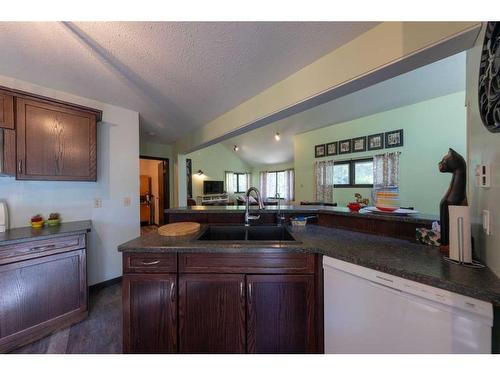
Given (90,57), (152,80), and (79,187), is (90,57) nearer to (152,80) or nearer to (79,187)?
(152,80)

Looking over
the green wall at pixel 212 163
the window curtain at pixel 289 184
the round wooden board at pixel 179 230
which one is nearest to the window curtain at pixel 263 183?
the green wall at pixel 212 163

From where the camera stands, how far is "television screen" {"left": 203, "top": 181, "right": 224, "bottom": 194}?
8.01m

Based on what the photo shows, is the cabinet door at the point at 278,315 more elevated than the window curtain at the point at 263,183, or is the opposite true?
the window curtain at the point at 263,183

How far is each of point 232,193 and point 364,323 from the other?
8.28 metres

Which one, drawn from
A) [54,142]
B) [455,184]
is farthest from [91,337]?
[455,184]

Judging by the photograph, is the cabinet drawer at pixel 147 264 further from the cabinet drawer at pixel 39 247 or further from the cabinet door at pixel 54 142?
the cabinet door at pixel 54 142

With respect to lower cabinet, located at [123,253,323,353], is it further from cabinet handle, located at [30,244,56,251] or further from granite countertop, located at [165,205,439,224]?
cabinet handle, located at [30,244,56,251]

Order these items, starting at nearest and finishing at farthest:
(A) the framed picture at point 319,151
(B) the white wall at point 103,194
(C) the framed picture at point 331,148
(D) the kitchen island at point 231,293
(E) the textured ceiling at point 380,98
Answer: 1. (D) the kitchen island at point 231,293
2. (B) the white wall at point 103,194
3. (E) the textured ceiling at point 380,98
4. (C) the framed picture at point 331,148
5. (A) the framed picture at point 319,151

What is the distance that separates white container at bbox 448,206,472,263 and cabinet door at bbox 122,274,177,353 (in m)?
1.50

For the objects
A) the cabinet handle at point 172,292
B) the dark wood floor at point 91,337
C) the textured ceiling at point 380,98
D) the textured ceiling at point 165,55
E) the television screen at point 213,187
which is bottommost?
the dark wood floor at point 91,337

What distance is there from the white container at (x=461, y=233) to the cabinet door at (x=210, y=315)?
3.61 ft

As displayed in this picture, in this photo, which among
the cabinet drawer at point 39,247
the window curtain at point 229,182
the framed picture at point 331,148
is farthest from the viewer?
the window curtain at point 229,182

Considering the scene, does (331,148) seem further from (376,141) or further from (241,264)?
(241,264)

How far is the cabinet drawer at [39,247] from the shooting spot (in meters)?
1.45
